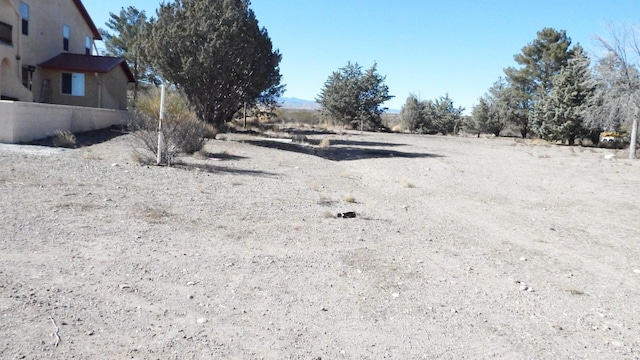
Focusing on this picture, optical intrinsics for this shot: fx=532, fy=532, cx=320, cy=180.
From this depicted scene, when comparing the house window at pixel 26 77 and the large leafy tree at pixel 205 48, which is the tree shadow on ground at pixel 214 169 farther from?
the house window at pixel 26 77

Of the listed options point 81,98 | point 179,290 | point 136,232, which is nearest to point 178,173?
point 136,232

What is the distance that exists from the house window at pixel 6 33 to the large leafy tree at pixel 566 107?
35.2 m

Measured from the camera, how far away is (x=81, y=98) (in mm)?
28984

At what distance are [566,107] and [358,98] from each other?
2309 cm

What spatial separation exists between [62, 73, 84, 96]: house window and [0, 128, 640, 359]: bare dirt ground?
60.0 ft

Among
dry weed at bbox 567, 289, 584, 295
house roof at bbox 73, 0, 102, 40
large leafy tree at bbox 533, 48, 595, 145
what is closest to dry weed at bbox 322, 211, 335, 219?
dry weed at bbox 567, 289, 584, 295

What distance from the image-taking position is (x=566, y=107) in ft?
130

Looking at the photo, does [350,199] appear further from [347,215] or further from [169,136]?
[169,136]

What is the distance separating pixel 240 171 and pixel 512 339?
10584 millimetres

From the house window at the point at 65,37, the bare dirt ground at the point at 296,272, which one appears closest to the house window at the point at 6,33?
the house window at the point at 65,37

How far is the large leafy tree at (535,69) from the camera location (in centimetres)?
4956

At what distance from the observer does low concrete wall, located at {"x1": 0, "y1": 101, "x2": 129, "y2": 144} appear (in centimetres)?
1647

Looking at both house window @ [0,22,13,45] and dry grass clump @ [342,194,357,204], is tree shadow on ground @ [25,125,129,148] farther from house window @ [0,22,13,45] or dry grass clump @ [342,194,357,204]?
dry grass clump @ [342,194,357,204]

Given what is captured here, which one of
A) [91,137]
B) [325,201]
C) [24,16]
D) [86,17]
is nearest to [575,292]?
[325,201]
